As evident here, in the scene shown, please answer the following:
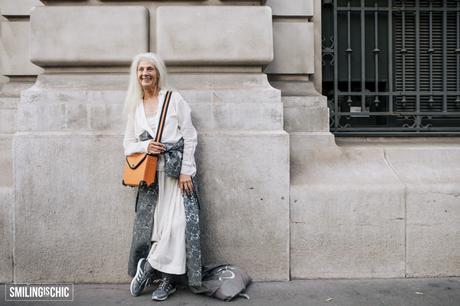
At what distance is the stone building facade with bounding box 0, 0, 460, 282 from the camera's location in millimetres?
4398

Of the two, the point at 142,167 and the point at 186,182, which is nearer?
the point at 142,167

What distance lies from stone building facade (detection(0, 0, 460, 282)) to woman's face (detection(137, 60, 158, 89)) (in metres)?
0.52

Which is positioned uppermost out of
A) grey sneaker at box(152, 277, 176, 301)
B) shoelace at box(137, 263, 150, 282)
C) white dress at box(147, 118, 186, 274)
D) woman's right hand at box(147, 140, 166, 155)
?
woman's right hand at box(147, 140, 166, 155)

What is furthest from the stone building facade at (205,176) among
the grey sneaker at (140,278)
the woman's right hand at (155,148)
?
the woman's right hand at (155,148)

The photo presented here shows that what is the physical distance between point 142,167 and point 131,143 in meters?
0.28

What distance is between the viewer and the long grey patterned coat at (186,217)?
13.0ft

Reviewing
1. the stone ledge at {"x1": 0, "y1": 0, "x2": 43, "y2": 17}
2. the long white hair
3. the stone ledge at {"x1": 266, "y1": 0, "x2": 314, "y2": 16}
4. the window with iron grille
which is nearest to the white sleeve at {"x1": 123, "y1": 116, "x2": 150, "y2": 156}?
the long white hair

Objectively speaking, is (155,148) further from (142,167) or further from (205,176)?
(205,176)

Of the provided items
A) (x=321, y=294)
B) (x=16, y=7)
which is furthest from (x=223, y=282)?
(x=16, y=7)

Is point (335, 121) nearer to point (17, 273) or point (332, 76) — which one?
point (332, 76)

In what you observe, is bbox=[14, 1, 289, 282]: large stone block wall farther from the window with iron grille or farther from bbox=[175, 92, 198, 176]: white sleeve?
the window with iron grille

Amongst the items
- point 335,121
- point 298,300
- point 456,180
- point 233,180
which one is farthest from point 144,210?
point 456,180

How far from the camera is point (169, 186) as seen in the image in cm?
407

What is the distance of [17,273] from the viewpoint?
4426mm
